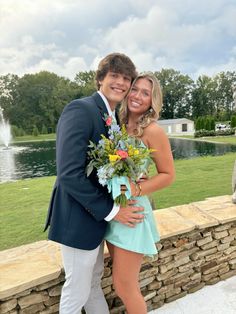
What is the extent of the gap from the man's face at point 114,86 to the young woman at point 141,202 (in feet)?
0.30

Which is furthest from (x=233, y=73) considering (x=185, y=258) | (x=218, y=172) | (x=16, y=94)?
(x=185, y=258)

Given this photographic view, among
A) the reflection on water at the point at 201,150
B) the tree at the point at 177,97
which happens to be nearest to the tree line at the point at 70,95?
the tree at the point at 177,97

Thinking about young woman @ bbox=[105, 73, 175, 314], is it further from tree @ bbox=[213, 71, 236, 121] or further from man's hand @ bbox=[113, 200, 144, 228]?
tree @ bbox=[213, 71, 236, 121]

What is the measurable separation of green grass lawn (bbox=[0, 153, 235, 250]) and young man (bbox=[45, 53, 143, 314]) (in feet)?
6.90

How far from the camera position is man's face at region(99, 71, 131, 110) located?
1723mm

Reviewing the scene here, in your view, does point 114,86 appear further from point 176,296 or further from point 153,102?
point 176,296

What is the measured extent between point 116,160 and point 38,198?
474 centimetres

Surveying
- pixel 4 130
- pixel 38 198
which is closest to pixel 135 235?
pixel 38 198

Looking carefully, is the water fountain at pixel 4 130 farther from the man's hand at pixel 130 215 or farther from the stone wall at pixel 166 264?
the man's hand at pixel 130 215

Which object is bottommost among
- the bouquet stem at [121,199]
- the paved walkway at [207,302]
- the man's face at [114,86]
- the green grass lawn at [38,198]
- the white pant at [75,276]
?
the paved walkway at [207,302]

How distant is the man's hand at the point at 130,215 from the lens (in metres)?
1.62

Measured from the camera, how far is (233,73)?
5450 centimetres

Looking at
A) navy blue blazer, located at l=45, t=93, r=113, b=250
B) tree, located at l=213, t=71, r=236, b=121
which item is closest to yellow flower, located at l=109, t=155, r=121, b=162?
navy blue blazer, located at l=45, t=93, r=113, b=250

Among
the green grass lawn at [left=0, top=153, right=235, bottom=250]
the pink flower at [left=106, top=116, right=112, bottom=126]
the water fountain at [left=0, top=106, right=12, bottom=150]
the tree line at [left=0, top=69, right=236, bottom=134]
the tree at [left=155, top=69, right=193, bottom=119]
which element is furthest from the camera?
the tree at [left=155, top=69, right=193, bottom=119]
